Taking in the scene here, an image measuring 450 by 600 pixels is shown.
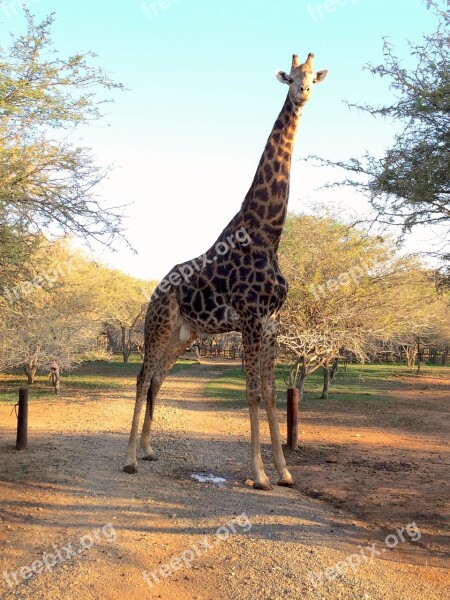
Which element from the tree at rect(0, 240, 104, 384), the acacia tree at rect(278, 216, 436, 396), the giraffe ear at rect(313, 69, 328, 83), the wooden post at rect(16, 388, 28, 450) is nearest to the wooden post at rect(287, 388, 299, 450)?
the wooden post at rect(16, 388, 28, 450)

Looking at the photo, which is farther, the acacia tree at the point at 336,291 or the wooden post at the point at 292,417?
the acacia tree at the point at 336,291

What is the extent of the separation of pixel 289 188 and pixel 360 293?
30.3 ft

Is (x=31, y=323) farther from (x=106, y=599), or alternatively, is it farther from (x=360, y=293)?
(x=106, y=599)

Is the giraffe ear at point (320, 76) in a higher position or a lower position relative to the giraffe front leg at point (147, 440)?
higher

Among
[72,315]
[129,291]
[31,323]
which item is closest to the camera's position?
[31,323]

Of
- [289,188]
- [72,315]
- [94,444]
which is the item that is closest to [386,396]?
[72,315]

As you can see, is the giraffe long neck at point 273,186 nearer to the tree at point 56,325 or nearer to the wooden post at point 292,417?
the wooden post at point 292,417

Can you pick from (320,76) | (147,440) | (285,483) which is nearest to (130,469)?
(147,440)

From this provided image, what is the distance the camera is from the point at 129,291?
1677 inches

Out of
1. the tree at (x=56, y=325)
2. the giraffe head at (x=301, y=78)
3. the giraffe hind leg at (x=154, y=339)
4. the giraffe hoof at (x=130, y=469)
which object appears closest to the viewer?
the giraffe head at (x=301, y=78)

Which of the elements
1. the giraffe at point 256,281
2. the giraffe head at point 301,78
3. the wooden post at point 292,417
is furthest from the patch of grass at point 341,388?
the giraffe head at point 301,78

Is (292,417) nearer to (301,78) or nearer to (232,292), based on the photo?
(232,292)

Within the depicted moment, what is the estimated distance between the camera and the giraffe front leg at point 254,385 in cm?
658

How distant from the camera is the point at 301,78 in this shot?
6.43 m
